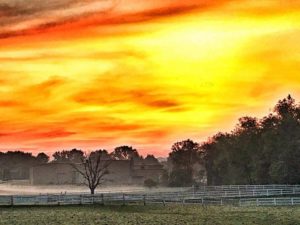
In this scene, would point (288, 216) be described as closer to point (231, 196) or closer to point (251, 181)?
point (231, 196)

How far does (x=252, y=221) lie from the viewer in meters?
45.2

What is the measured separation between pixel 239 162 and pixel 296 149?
17.1 m

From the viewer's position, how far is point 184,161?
482ft

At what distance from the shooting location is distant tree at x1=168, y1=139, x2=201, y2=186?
138 m

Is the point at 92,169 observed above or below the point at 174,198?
above

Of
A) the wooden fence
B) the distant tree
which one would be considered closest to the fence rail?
the wooden fence

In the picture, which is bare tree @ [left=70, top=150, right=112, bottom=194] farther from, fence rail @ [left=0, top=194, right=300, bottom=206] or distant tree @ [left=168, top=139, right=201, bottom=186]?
fence rail @ [left=0, top=194, right=300, bottom=206]

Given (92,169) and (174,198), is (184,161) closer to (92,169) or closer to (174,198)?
(92,169)

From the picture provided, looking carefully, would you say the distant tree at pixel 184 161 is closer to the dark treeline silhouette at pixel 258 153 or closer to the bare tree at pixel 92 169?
the dark treeline silhouette at pixel 258 153

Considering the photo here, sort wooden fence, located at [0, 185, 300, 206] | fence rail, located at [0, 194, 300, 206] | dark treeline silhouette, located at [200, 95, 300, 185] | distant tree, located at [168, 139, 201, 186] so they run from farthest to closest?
distant tree, located at [168, 139, 201, 186], dark treeline silhouette, located at [200, 95, 300, 185], wooden fence, located at [0, 185, 300, 206], fence rail, located at [0, 194, 300, 206]

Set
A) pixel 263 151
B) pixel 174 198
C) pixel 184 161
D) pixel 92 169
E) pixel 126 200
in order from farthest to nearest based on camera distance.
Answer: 1. pixel 184 161
2. pixel 92 169
3. pixel 263 151
4. pixel 174 198
5. pixel 126 200

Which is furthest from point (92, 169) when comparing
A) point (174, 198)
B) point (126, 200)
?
point (126, 200)

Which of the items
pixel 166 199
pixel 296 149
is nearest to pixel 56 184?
pixel 296 149

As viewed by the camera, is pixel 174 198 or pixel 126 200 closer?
pixel 126 200
